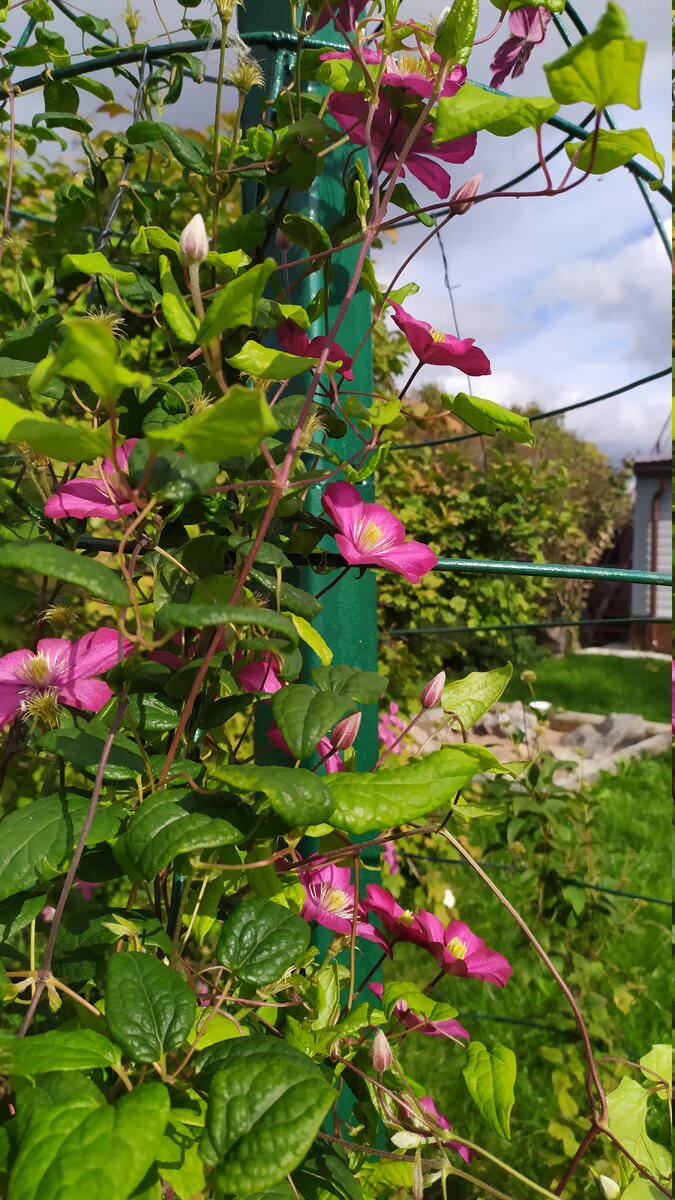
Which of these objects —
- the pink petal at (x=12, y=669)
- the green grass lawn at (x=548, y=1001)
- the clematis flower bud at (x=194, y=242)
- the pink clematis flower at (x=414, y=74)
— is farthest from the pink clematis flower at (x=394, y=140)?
the green grass lawn at (x=548, y=1001)

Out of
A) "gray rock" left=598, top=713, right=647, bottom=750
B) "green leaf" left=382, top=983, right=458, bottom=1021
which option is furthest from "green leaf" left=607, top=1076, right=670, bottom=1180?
"gray rock" left=598, top=713, right=647, bottom=750

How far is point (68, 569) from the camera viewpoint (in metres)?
0.36

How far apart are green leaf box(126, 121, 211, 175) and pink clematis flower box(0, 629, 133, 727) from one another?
15.8 inches

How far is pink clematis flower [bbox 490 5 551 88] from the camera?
2.28 ft

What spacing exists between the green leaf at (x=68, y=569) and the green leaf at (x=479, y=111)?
0.91 feet

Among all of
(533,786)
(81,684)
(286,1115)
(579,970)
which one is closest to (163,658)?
(81,684)

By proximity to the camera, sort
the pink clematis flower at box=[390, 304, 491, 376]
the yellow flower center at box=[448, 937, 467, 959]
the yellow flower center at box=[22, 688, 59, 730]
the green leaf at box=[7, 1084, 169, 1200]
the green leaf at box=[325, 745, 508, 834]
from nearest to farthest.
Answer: the green leaf at box=[7, 1084, 169, 1200] < the green leaf at box=[325, 745, 508, 834] < the yellow flower center at box=[22, 688, 59, 730] < the pink clematis flower at box=[390, 304, 491, 376] < the yellow flower center at box=[448, 937, 467, 959]

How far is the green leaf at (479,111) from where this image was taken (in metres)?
0.43

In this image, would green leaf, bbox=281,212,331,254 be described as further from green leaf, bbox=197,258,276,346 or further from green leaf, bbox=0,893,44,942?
green leaf, bbox=0,893,44,942

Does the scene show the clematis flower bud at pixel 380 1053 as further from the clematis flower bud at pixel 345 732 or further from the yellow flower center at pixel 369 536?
the yellow flower center at pixel 369 536

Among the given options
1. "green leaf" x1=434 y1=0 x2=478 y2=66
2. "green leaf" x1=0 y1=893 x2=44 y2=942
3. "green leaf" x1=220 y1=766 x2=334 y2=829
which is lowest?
"green leaf" x1=0 y1=893 x2=44 y2=942

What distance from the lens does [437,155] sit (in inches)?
26.5

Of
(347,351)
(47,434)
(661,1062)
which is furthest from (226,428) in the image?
(661,1062)

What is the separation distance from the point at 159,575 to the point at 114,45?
2.13 feet
